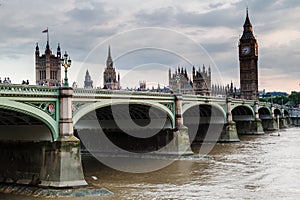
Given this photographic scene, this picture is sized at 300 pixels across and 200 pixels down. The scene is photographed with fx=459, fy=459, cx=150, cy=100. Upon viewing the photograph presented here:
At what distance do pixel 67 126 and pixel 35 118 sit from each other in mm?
1706

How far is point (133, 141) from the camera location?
137 feet

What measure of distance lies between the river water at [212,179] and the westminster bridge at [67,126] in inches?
84.8

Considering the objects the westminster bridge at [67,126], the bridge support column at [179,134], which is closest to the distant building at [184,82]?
the westminster bridge at [67,126]

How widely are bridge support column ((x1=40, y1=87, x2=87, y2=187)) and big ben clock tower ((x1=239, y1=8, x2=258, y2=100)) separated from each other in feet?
378

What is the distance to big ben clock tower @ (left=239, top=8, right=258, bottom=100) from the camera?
136 meters

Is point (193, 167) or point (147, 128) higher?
point (147, 128)

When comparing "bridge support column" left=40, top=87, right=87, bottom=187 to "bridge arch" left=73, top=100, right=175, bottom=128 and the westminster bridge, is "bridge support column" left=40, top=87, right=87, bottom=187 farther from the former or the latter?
"bridge arch" left=73, top=100, right=175, bottom=128

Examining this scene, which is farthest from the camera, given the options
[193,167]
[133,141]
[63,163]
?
[133,141]

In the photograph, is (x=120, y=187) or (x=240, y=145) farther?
(x=240, y=145)

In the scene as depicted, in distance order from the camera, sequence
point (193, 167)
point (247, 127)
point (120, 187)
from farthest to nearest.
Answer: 1. point (247, 127)
2. point (193, 167)
3. point (120, 187)

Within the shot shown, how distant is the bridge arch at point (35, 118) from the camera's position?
70.5 feet

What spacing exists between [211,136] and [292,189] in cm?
3120

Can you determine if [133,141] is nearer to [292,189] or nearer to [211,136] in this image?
[211,136]

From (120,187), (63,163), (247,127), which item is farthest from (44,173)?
(247,127)
